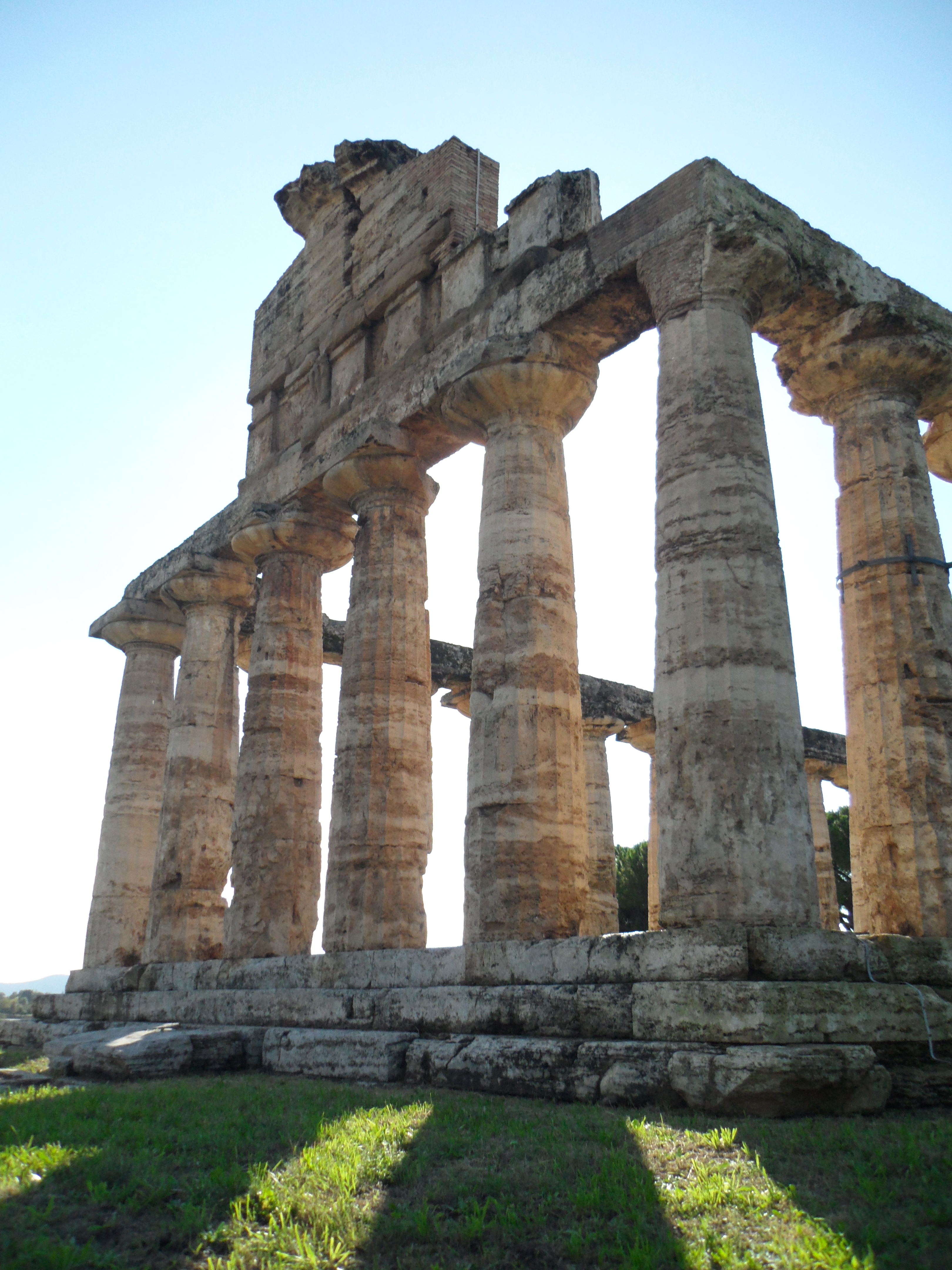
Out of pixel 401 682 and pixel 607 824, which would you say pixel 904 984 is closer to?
pixel 401 682

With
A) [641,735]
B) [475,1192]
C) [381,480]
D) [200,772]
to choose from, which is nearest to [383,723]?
[381,480]

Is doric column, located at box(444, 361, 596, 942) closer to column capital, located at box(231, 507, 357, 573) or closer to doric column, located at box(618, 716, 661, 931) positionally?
column capital, located at box(231, 507, 357, 573)

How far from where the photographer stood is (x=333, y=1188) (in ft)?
18.0

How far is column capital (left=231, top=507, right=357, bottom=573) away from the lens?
15.9m

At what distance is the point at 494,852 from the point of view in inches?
417

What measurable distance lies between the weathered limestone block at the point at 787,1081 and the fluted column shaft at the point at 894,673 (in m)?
3.21

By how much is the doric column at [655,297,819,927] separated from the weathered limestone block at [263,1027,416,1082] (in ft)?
9.76

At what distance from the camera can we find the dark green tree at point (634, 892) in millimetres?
32750

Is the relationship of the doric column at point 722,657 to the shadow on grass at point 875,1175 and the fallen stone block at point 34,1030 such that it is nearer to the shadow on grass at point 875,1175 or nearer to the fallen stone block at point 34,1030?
the shadow on grass at point 875,1175

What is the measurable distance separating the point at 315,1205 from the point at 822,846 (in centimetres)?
1967

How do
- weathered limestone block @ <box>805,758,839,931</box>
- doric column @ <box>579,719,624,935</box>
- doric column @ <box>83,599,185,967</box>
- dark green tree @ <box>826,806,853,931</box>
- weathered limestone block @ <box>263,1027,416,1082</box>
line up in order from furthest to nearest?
dark green tree @ <box>826,806,853,931</box> < weathered limestone block @ <box>805,758,839,931</box> < doric column @ <box>579,719,624,935</box> < doric column @ <box>83,599,185,967</box> < weathered limestone block @ <box>263,1027,416,1082</box>

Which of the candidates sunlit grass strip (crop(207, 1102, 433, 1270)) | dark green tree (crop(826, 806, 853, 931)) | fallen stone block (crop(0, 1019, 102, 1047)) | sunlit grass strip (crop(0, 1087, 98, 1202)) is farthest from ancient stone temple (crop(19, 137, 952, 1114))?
dark green tree (crop(826, 806, 853, 931))

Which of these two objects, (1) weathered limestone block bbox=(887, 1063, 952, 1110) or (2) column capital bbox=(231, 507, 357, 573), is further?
(2) column capital bbox=(231, 507, 357, 573)

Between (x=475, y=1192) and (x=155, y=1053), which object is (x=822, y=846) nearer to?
(x=155, y=1053)
